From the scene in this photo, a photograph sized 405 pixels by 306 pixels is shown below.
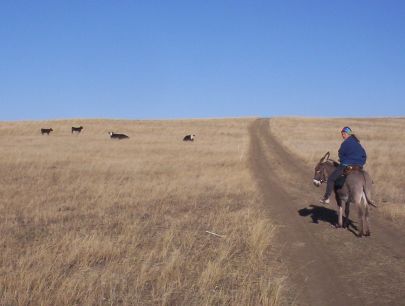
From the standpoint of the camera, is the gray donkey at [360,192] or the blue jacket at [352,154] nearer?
the gray donkey at [360,192]

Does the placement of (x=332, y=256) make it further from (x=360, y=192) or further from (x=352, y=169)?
(x=352, y=169)

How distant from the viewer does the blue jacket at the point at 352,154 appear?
36.5 ft

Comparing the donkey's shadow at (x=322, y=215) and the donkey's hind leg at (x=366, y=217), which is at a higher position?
the donkey's hind leg at (x=366, y=217)

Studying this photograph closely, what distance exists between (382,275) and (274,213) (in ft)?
18.9

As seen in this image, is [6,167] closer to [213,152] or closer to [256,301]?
[213,152]

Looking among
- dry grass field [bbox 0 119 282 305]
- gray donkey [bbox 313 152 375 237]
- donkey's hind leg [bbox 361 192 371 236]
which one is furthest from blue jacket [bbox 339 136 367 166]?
dry grass field [bbox 0 119 282 305]

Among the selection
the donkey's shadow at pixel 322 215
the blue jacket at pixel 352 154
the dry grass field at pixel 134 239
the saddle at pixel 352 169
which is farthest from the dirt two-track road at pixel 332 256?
the blue jacket at pixel 352 154

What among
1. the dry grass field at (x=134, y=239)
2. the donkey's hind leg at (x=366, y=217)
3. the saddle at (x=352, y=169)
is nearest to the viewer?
the dry grass field at (x=134, y=239)

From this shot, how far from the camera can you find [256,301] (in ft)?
21.4

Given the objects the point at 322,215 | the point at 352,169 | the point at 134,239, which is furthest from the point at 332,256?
the point at 322,215

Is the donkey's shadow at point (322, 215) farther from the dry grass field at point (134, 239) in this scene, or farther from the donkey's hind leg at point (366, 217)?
the dry grass field at point (134, 239)

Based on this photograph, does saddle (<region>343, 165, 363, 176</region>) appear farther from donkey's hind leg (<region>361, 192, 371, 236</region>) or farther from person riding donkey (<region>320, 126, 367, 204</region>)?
donkey's hind leg (<region>361, 192, 371, 236</region>)

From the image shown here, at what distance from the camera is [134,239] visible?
1002cm

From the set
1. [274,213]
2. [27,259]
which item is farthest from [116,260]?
[274,213]
